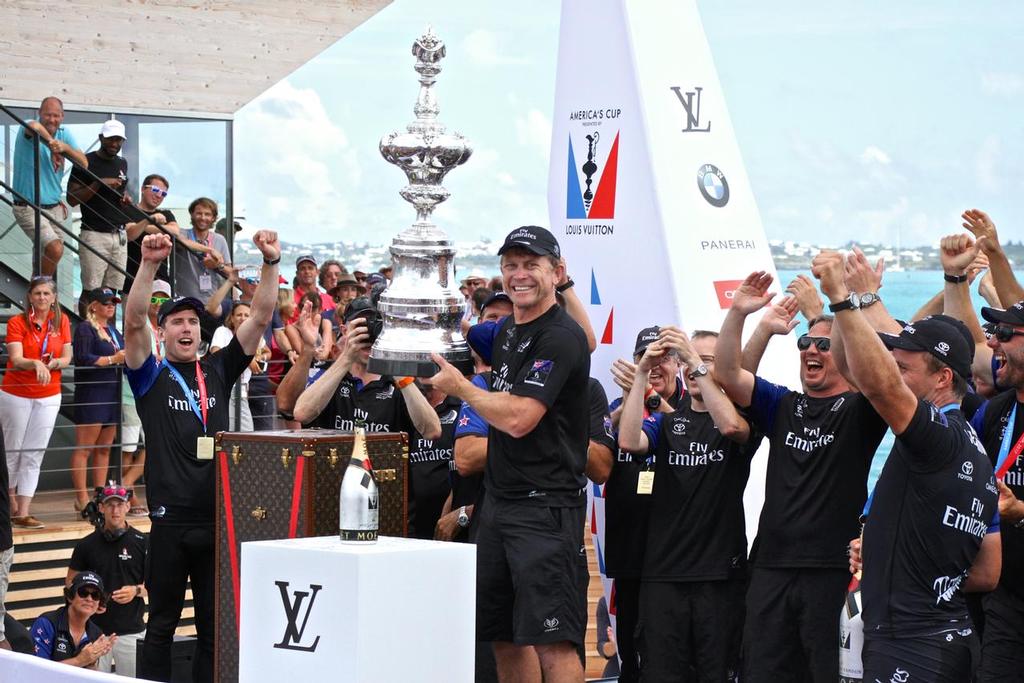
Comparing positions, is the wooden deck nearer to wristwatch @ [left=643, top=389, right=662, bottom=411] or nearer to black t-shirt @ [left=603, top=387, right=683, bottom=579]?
black t-shirt @ [left=603, top=387, right=683, bottom=579]

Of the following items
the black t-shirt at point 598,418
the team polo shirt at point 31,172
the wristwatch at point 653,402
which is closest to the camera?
the black t-shirt at point 598,418

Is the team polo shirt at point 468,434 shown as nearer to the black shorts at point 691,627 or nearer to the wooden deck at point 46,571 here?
the black shorts at point 691,627

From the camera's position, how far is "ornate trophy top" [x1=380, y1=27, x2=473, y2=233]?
15.6ft

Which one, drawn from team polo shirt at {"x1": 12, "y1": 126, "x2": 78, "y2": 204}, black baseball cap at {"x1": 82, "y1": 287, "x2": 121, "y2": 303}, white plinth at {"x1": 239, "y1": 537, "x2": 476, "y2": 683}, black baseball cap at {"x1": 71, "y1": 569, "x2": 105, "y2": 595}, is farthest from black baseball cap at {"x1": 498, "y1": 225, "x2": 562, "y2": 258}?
team polo shirt at {"x1": 12, "y1": 126, "x2": 78, "y2": 204}

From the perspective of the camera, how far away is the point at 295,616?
3527mm

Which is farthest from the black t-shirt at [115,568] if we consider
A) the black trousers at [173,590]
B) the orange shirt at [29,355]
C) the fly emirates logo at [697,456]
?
the fly emirates logo at [697,456]

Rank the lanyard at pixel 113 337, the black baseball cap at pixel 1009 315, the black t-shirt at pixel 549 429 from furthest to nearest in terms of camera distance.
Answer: the lanyard at pixel 113 337
the black t-shirt at pixel 549 429
the black baseball cap at pixel 1009 315

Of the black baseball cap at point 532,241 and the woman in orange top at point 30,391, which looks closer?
the black baseball cap at point 532,241

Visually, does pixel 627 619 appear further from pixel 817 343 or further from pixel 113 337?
pixel 113 337

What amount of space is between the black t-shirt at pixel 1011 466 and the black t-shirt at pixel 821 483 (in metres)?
0.35

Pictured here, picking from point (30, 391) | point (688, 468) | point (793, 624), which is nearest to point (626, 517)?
point (688, 468)

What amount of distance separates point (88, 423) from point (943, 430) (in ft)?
21.9

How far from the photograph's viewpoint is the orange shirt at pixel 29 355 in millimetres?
8680

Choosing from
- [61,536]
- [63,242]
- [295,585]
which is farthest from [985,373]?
[63,242]
